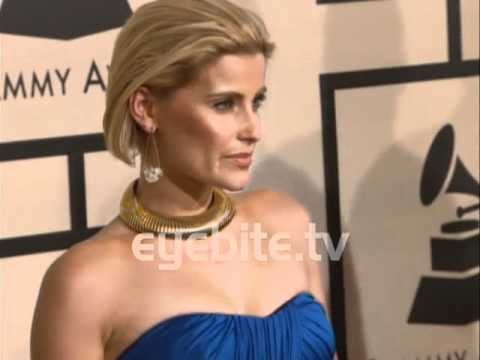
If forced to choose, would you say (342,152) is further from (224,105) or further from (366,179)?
(224,105)

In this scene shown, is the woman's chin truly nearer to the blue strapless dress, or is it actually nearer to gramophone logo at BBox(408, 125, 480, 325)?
the blue strapless dress

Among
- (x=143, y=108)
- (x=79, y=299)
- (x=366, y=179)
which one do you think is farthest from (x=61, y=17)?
(x=366, y=179)

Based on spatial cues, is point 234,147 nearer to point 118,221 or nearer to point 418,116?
point 118,221

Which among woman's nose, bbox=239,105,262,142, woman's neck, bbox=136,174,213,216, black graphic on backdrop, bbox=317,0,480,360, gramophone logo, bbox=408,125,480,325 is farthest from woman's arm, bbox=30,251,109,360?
gramophone logo, bbox=408,125,480,325

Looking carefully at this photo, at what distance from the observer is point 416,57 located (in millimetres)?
1908

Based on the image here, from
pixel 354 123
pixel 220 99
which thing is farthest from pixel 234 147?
pixel 354 123

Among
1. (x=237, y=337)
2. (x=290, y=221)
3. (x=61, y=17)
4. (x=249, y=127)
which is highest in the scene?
(x=61, y=17)

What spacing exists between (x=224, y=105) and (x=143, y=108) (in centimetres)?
10

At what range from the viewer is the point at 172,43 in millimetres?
1234

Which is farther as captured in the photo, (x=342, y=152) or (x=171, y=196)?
(x=342, y=152)

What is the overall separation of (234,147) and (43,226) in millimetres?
449

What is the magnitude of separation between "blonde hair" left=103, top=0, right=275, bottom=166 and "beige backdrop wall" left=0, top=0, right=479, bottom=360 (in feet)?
1.08

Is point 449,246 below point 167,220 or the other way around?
below

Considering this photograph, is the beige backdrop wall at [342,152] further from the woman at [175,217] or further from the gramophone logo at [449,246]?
the woman at [175,217]
